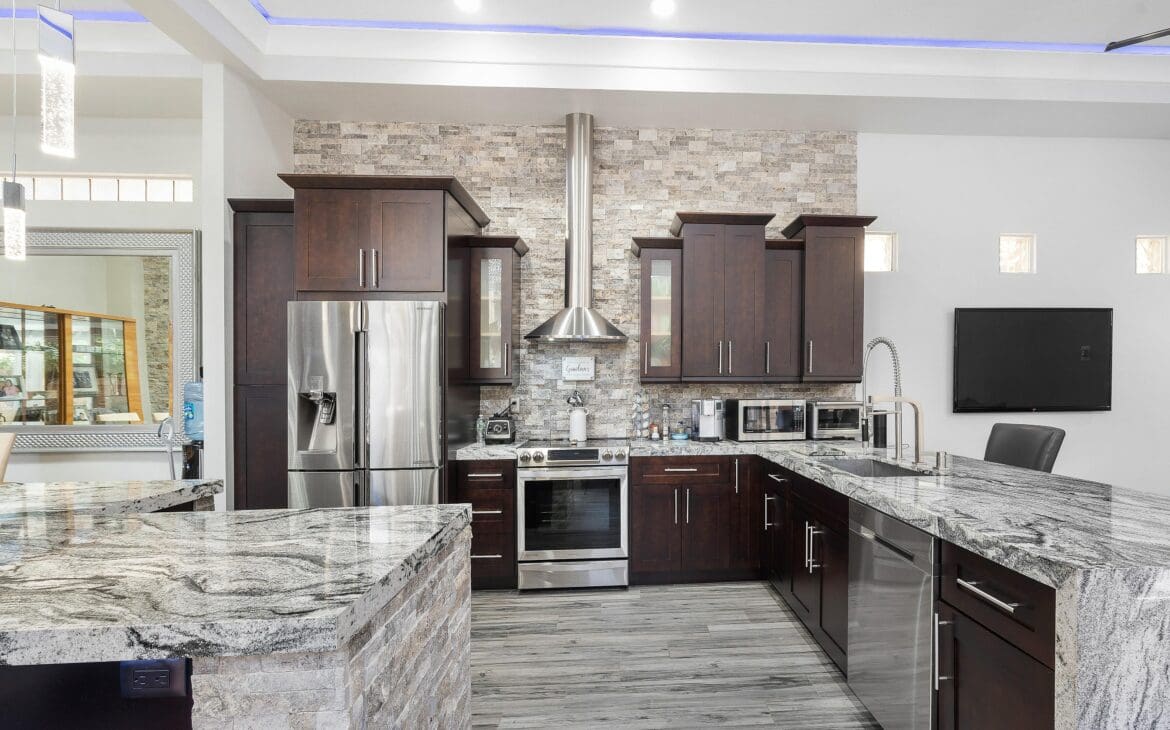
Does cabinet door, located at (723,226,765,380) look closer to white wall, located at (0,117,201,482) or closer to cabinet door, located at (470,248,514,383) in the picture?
cabinet door, located at (470,248,514,383)

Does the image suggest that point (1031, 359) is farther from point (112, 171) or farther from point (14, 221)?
point (112, 171)

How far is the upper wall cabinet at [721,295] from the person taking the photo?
3975mm

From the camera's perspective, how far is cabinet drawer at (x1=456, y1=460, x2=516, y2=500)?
3.62 m

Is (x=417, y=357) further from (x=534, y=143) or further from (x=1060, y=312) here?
(x=1060, y=312)

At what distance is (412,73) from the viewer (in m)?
3.70

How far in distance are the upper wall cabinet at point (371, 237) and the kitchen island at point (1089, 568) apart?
270cm

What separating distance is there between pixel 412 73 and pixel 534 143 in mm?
1047

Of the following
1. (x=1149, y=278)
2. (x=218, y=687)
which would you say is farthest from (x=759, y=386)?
(x=218, y=687)

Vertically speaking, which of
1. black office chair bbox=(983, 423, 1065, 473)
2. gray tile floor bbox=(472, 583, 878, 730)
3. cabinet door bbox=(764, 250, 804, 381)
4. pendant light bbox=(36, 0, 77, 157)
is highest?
pendant light bbox=(36, 0, 77, 157)

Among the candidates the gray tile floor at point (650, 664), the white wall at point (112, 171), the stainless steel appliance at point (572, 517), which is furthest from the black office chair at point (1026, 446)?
the white wall at point (112, 171)

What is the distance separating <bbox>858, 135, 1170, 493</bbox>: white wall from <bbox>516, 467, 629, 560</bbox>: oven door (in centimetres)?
247

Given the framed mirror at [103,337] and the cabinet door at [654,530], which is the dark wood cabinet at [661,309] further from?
the framed mirror at [103,337]

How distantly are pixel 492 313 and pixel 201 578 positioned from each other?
3.01m

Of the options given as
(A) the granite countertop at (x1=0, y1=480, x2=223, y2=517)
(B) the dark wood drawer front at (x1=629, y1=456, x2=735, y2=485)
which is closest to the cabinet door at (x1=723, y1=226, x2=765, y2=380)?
(B) the dark wood drawer front at (x1=629, y1=456, x2=735, y2=485)
